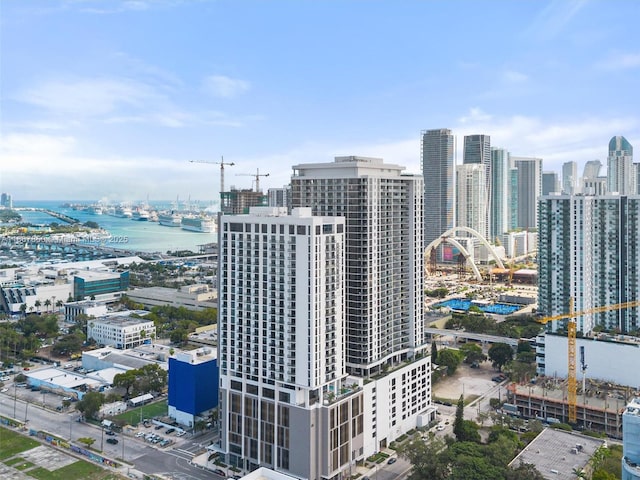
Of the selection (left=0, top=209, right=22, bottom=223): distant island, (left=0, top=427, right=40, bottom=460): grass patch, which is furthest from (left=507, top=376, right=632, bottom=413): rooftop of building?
(left=0, top=209, right=22, bottom=223): distant island

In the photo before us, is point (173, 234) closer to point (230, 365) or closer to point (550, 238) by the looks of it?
point (550, 238)

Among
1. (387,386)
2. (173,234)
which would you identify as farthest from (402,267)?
(173,234)

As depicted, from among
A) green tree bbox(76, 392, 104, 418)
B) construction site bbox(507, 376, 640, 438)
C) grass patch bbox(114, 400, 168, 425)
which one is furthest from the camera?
grass patch bbox(114, 400, 168, 425)

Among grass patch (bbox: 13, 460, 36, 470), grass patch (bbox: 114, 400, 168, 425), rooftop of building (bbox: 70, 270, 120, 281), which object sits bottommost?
grass patch (bbox: 13, 460, 36, 470)

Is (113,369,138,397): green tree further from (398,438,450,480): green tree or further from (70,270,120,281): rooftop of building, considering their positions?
(70,270,120,281): rooftop of building

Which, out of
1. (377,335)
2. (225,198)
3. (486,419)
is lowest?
(486,419)
